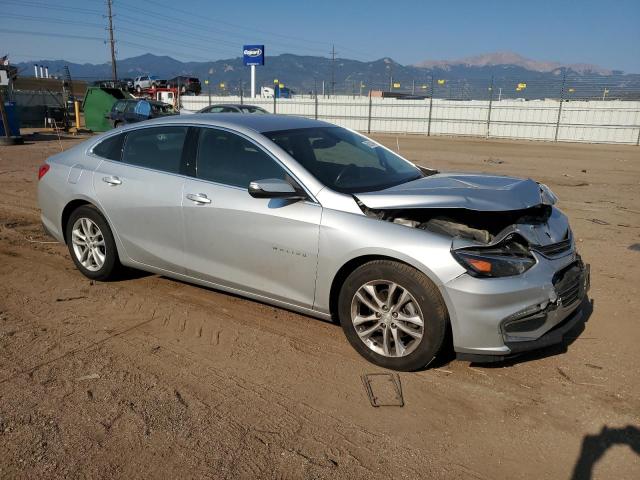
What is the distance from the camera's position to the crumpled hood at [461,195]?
340cm

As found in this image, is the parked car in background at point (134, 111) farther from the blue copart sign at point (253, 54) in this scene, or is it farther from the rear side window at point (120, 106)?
the blue copart sign at point (253, 54)

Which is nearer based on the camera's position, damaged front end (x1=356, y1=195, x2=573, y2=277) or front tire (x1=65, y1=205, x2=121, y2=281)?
damaged front end (x1=356, y1=195, x2=573, y2=277)

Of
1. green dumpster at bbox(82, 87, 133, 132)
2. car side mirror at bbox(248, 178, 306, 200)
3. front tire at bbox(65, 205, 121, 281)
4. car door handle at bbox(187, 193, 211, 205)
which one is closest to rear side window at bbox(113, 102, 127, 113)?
green dumpster at bbox(82, 87, 133, 132)

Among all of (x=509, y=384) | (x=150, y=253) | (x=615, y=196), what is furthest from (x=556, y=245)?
(x=615, y=196)

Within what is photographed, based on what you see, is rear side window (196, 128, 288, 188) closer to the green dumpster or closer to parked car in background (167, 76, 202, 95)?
the green dumpster

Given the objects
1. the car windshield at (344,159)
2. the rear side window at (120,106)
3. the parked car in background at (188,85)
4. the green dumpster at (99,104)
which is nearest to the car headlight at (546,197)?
the car windshield at (344,159)

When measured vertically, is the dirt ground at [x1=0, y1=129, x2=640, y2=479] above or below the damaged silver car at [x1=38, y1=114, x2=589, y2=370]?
below

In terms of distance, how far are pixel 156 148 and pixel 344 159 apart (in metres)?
1.66

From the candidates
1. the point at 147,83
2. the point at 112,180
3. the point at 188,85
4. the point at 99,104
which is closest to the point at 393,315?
the point at 112,180

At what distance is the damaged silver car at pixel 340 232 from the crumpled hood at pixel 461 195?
0.01 meters

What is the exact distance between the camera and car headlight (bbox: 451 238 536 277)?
3104 millimetres

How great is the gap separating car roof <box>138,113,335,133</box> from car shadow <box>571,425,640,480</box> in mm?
3029

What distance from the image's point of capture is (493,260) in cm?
314

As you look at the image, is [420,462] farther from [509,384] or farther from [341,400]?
[509,384]
